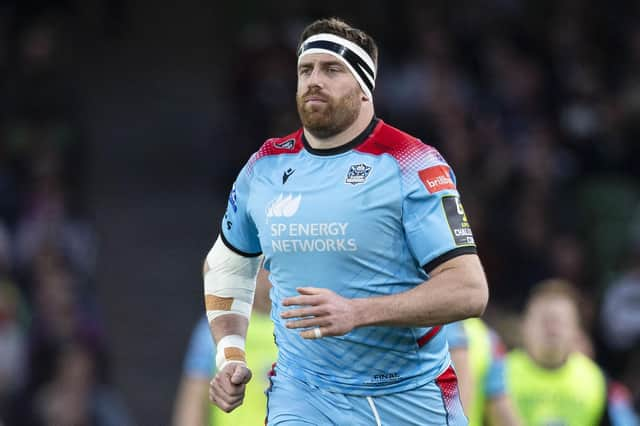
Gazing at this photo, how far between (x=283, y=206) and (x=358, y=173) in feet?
1.03

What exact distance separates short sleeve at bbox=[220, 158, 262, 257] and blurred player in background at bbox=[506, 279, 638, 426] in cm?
380

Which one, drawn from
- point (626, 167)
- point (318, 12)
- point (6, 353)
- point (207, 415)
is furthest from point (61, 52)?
point (207, 415)

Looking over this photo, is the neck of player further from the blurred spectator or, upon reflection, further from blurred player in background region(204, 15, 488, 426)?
the blurred spectator

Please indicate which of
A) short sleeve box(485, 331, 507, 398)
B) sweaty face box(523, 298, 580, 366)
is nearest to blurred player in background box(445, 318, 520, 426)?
short sleeve box(485, 331, 507, 398)

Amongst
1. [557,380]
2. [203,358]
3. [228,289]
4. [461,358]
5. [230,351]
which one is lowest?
[557,380]

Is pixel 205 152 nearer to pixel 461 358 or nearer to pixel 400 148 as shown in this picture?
pixel 461 358

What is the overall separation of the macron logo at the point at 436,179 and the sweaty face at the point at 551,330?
13.1 feet

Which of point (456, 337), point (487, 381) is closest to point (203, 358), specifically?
point (456, 337)

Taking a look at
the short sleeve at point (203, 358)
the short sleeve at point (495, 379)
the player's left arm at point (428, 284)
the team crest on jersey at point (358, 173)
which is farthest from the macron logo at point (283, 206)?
the short sleeve at point (495, 379)

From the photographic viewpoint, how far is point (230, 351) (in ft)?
16.8

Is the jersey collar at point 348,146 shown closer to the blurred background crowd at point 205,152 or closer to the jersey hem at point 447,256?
the jersey hem at point 447,256

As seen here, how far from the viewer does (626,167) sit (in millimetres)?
13523

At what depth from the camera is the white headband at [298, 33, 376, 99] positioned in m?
4.88

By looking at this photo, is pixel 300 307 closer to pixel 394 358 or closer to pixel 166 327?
pixel 394 358
